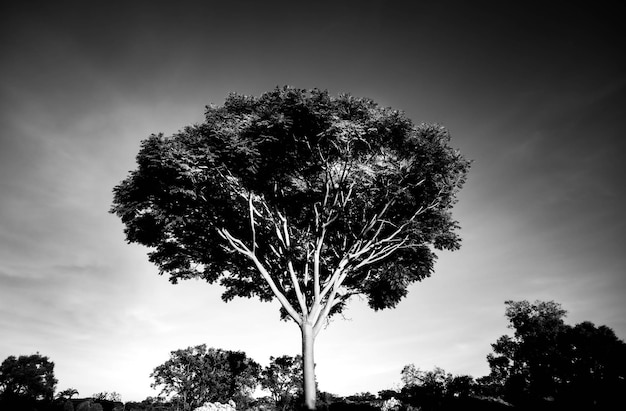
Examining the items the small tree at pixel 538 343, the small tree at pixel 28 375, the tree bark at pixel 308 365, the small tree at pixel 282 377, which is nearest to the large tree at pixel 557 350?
the small tree at pixel 538 343

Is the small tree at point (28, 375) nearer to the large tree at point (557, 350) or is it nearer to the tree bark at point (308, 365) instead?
the tree bark at point (308, 365)

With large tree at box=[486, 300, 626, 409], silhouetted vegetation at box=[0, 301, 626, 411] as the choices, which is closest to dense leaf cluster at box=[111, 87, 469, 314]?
silhouetted vegetation at box=[0, 301, 626, 411]

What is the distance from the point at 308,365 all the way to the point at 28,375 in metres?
93.5

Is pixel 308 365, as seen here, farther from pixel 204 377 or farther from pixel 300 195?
pixel 204 377

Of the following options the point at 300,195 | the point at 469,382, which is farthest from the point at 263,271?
the point at 469,382

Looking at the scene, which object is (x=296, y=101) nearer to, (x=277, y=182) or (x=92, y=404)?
(x=277, y=182)

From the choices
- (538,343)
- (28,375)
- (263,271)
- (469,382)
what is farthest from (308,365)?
(28,375)

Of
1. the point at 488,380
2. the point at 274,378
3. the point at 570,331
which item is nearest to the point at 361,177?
the point at 274,378

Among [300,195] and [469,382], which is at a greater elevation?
[300,195]

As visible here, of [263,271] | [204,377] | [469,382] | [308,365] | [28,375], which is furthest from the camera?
[28,375]

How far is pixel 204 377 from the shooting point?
89.6ft

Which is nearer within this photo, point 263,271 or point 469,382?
point 263,271

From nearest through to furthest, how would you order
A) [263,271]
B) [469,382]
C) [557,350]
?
1. [263,271]
2. [469,382]
3. [557,350]

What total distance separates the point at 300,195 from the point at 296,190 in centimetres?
39
